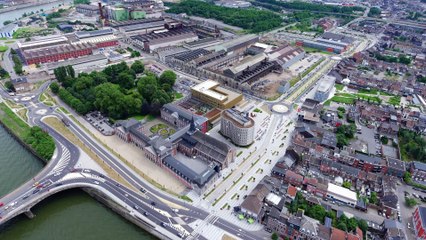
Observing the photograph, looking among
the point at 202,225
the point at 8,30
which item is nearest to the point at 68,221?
the point at 202,225

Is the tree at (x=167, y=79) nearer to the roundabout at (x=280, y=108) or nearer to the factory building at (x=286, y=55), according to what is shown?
the roundabout at (x=280, y=108)

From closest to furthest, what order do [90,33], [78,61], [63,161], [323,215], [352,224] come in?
[352,224] < [323,215] < [63,161] < [78,61] < [90,33]

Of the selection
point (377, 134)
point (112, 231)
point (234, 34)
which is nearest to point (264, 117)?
point (377, 134)

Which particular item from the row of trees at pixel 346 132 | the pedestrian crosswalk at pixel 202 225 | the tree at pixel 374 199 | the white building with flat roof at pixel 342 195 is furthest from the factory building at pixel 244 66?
the pedestrian crosswalk at pixel 202 225

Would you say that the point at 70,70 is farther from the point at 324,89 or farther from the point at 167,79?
the point at 324,89

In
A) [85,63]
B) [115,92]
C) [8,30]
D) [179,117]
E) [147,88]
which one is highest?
[115,92]
